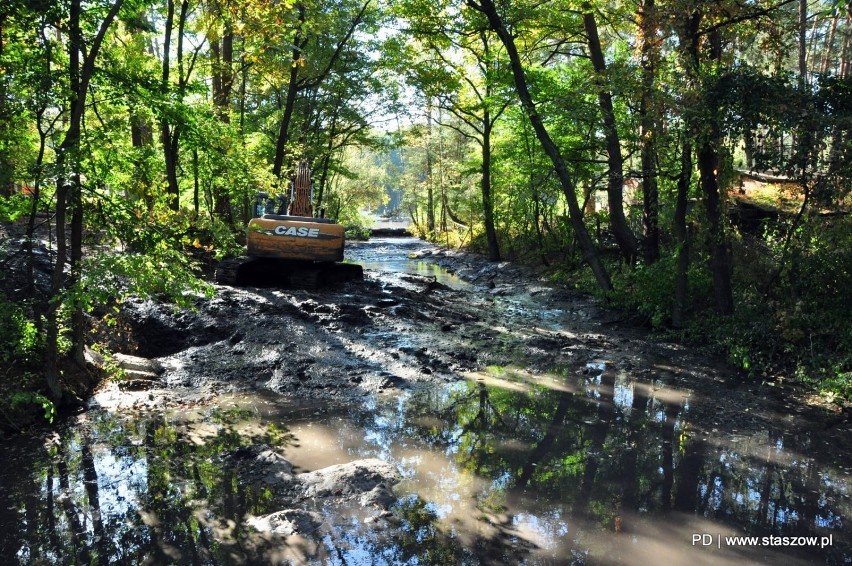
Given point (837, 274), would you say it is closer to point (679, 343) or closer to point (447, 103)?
point (679, 343)

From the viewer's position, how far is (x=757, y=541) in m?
4.33

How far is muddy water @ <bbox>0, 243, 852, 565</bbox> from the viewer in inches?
161

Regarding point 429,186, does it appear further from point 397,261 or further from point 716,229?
point 716,229

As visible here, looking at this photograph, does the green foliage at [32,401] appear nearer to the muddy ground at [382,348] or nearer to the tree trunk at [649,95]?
the muddy ground at [382,348]

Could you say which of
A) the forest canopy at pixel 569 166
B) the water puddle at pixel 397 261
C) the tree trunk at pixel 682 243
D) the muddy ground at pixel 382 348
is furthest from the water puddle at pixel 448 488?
the water puddle at pixel 397 261

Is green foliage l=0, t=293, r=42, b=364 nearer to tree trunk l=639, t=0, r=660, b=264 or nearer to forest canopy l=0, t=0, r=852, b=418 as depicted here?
forest canopy l=0, t=0, r=852, b=418

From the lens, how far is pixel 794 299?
9.12 metres

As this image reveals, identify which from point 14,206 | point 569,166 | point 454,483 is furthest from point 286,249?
point 569,166

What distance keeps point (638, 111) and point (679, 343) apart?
4583 millimetres

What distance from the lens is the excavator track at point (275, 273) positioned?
43.8ft

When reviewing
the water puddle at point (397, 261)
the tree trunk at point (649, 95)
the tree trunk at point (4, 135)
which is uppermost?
the tree trunk at point (649, 95)

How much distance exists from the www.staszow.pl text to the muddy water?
0.7 inches

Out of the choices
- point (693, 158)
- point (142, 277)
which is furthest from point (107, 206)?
point (693, 158)

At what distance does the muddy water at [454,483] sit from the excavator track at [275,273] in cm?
630
